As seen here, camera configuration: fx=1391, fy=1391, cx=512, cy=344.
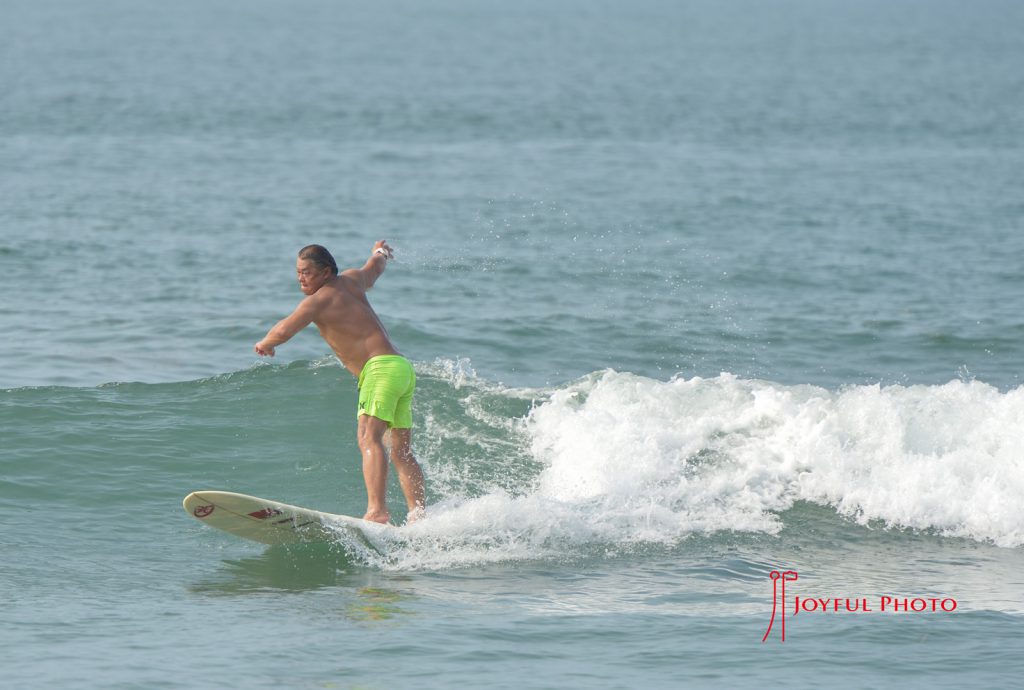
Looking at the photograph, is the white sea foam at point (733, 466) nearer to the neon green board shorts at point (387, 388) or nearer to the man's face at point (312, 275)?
the neon green board shorts at point (387, 388)

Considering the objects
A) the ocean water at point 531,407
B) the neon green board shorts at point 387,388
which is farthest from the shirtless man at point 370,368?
the ocean water at point 531,407

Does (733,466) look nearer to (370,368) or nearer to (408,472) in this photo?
(408,472)

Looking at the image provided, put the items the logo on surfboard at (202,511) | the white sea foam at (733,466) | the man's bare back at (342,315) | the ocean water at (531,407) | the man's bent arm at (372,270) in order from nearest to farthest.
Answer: the ocean water at (531,407) < the logo on surfboard at (202,511) < the man's bare back at (342,315) < the white sea foam at (733,466) < the man's bent arm at (372,270)

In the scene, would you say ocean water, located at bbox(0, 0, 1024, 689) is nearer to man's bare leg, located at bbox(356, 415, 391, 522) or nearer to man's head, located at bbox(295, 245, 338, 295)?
man's bare leg, located at bbox(356, 415, 391, 522)

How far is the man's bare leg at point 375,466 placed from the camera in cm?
877

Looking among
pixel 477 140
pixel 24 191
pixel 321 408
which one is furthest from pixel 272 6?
pixel 321 408

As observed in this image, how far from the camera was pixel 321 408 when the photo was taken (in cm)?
1225

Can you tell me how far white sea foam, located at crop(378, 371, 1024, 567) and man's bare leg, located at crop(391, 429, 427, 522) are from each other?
0.13 meters

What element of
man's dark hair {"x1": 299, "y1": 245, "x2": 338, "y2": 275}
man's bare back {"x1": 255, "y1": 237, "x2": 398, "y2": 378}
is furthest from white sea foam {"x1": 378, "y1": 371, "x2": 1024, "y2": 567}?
man's dark hair {"x1": 299, "y1": 245, "x2": 338, "y2": 275}

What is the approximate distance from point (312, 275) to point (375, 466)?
127 centimetres

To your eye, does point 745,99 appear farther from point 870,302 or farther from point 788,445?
point 788,445

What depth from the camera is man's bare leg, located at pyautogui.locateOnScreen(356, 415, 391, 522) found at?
8773 millimetres

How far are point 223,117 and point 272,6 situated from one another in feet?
325

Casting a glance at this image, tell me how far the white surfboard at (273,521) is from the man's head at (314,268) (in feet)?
4.52
